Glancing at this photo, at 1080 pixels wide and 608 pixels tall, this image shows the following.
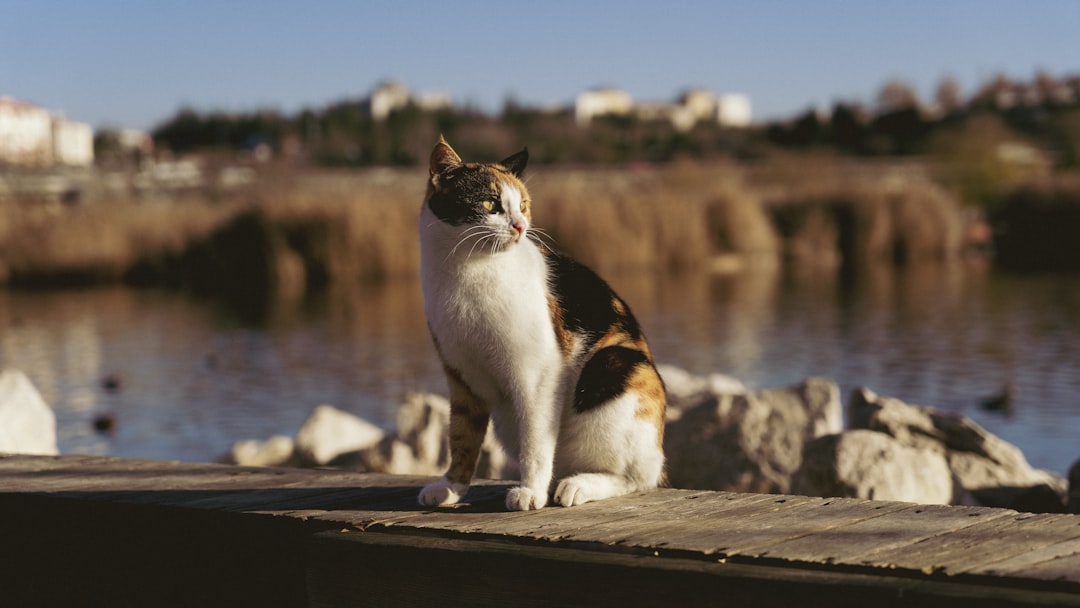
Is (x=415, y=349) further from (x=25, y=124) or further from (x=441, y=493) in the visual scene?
(x=25, y=124)

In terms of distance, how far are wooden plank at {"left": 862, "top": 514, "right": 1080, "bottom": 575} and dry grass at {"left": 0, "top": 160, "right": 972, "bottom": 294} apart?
21707 mm

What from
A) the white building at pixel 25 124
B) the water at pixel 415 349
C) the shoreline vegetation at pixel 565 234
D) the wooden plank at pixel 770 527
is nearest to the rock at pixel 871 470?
the wooden plank at pixel 770 527

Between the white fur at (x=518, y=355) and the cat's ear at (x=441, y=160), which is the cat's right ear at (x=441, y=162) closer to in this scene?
the cat's ear at (x=441, y=160)

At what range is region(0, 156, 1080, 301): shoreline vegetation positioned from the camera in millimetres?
27328

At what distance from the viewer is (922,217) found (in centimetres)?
3150

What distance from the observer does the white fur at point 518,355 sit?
395 centimetres

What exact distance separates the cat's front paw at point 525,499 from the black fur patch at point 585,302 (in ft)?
1.70

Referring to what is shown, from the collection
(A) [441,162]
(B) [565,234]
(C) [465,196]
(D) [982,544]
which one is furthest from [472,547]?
(B) [565,234]

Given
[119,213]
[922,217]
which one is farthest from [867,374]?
[119,213]

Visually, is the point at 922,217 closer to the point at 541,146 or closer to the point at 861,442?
the point at 861,442

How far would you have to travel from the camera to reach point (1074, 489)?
6.95 m

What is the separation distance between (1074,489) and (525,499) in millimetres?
4200

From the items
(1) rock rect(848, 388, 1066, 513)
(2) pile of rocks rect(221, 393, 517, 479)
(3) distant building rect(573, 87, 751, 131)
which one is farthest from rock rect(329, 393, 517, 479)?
(3) distant building rect(573, 87, 751, 131)

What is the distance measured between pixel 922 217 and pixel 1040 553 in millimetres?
29531
